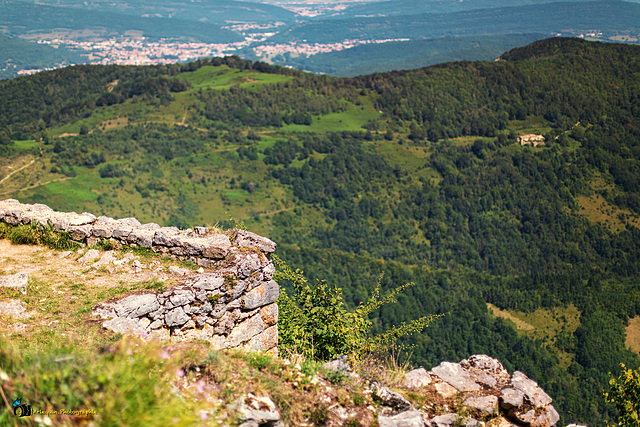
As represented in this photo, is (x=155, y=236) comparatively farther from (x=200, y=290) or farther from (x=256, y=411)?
(x=256, y=411)

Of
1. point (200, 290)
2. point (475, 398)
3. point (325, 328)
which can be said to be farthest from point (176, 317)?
point (475, 398)

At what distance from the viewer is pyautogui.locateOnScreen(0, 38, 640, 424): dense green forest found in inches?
3088

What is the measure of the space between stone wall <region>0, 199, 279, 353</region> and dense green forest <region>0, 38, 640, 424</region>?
56199mm

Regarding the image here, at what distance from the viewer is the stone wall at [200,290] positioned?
1036 centimetres

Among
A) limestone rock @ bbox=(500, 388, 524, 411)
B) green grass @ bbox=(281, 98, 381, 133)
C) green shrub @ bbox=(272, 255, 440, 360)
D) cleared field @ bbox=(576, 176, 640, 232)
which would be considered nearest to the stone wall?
green shrub @ bbox=(272, 255, 440, 360)

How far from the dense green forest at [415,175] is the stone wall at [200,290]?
56.2 meters

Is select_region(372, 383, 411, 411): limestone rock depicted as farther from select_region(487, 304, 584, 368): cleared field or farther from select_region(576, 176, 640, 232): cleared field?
select_region(576, 176, 640, 232): cleared field

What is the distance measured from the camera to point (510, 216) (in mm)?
125375

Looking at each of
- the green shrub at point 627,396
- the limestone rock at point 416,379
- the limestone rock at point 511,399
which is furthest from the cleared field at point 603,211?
the limestone rock at point 416,379

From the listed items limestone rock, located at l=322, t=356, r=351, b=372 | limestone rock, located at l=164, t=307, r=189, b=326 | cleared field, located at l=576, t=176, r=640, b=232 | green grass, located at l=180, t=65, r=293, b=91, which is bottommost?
cleared field, located at l=576, t=176, r=640, b=232

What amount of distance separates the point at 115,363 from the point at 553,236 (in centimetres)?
12555

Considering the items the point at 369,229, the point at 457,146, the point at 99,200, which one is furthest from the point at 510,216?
the point at 99,200

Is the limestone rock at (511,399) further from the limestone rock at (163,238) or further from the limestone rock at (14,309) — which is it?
the limestone rock at (14,309)

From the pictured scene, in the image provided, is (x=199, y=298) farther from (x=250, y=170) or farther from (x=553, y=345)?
(x=250, y=170)
